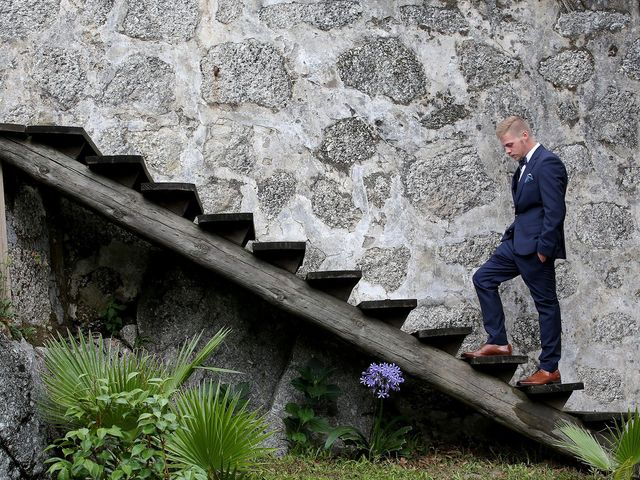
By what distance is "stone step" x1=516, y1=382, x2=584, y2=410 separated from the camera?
545 centimetres

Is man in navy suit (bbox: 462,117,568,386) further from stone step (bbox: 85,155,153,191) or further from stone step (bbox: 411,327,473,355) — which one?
stone step (bbox: 85,155,153,191)

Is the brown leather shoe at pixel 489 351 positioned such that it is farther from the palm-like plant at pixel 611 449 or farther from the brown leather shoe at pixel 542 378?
the palm-like plant at pixel 611 449

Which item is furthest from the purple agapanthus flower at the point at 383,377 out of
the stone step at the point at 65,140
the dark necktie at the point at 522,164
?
the stone step at the point at 65,140

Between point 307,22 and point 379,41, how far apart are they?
504mm

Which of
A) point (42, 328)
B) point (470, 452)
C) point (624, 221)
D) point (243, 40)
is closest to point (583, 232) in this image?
point (624, 221)

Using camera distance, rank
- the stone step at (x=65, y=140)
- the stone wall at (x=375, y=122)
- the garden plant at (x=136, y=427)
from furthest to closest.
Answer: the stone wall at (x=375, y=122) < the stone step at (x=65, y=140) < the garden plant at (x=136, y=427)

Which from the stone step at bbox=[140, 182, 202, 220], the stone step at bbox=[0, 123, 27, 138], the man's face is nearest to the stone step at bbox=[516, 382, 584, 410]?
the man's face

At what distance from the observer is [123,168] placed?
534cm

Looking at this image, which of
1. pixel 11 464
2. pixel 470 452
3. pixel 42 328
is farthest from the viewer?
pixel 470 452

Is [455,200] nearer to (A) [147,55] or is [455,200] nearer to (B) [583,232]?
(B) [583,232]

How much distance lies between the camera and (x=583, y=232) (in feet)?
20.5

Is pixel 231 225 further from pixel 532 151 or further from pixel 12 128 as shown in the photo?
pixel 532 151

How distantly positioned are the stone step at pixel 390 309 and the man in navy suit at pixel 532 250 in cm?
48

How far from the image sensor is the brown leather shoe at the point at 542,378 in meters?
5.53
